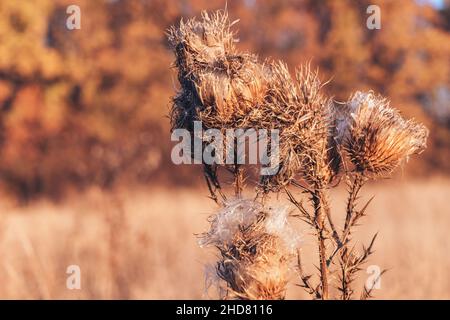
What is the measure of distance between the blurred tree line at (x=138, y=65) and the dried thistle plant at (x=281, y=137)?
53.9ft

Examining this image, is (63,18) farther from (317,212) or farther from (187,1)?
(317,212)

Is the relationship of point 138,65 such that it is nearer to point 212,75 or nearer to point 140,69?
point 140,69

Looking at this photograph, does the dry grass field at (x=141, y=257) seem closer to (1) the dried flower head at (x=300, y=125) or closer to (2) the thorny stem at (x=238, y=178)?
(2) the thorny stem at (x=238, y=178)

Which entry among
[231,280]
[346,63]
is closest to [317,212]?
[231,280]

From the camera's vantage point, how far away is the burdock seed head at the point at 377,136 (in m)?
2.39

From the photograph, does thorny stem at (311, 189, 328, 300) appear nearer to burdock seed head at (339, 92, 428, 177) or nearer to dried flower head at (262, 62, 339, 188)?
dried flower head at (262, 62, 339, 188)

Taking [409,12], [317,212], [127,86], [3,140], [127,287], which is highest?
[409,12]

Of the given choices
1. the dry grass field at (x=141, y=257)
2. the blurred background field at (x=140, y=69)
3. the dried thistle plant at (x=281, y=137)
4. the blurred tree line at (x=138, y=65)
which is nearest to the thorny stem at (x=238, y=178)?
the dried thistle plant at (x=281, y=137)

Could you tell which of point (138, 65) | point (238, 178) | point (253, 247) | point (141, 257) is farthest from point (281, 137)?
point (138, 65)

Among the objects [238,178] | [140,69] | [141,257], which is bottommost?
[141,257]

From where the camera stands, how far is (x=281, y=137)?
7.71 feet

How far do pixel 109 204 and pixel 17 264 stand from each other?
118 cm

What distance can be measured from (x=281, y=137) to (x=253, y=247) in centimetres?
38
